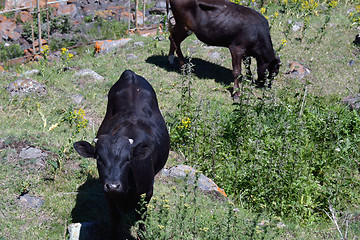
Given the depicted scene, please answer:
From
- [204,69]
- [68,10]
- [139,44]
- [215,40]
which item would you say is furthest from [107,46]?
[68,10]

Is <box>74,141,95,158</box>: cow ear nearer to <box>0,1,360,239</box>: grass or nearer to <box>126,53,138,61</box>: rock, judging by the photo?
<box>0,1,360,239</box>: grass

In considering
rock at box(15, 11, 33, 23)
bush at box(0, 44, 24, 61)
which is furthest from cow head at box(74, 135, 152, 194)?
rock at box(15, 11, 33, 23)

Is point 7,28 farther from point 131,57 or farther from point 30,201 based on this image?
point 30,201

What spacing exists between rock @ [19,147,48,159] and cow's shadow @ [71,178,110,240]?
891mm

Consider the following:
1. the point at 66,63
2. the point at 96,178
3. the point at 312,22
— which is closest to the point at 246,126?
the point at 96,178

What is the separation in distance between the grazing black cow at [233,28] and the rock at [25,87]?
12.5ft

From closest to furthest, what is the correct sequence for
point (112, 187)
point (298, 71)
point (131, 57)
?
point (112, 187)
point (298, 71)
point (131, 57)

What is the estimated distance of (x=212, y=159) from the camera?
8.06 metres

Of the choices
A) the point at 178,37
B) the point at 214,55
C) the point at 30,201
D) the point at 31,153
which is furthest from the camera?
the point at 214,55

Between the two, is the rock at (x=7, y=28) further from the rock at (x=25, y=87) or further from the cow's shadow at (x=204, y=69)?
the rock at (x=25, y=87)

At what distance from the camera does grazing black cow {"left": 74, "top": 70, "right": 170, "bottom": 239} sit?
4973 mm

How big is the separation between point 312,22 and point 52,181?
425 inches

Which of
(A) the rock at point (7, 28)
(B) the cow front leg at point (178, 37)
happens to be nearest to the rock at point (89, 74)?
(B) the cow front leg at point (178, 37)

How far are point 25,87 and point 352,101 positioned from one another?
7180 mm
